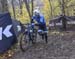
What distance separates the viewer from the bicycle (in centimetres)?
1096

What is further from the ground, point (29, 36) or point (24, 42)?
point (29, 36)

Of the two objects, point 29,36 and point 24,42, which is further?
point 29,36

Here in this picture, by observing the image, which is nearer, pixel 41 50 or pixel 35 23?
pixel 41 50

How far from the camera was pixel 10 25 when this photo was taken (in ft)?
36.2

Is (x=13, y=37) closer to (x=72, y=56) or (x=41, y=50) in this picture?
(x=41, y=50)

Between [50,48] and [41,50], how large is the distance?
0.61 m

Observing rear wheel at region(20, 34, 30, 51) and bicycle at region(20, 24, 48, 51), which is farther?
bicycle at region(20, 24, 48, 51)

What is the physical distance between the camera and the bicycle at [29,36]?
11.0 m

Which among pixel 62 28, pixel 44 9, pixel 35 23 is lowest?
pixel 44 9

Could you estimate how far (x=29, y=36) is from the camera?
11375 millimetres

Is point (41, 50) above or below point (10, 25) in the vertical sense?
below

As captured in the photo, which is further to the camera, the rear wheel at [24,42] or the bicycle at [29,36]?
the bicycle at [29,36]

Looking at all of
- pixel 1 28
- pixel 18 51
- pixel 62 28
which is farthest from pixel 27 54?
pixel 62 28

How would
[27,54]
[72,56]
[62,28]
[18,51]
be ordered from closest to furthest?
[72,56], [27,54], [18,51], [62,28]
